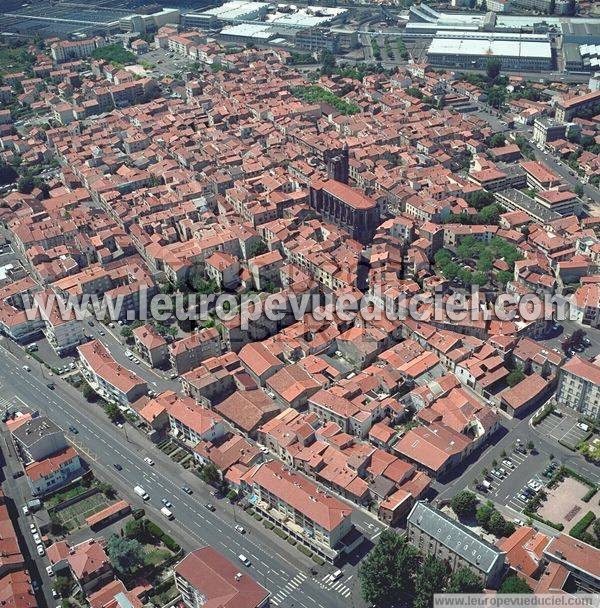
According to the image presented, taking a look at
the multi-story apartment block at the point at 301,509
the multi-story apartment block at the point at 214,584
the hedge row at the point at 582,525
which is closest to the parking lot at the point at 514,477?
the hedge row at the point at 582,525

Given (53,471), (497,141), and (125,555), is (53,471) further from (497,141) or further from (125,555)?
(497,141)

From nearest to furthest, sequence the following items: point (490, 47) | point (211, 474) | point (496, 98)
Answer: point (211, 474)
point (496, 98)
point (490, 47)

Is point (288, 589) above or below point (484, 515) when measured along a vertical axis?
below

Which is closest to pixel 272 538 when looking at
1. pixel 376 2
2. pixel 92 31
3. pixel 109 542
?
pixel 109 542

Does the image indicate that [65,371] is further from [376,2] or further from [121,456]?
[376,2]

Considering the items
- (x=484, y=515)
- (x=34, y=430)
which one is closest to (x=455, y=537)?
(x=484, y=515)

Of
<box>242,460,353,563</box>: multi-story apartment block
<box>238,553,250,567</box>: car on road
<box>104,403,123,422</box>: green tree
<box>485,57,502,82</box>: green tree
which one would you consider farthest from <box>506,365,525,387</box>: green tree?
<box>485,57,502,82</box>: green tree

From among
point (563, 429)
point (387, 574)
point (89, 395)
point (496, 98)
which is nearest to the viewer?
point (387, 574)

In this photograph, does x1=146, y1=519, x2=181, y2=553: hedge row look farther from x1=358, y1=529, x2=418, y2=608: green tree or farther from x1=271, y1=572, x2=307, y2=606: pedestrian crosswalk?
x1=358, y1=529, x2=418, y2=608: green tree
